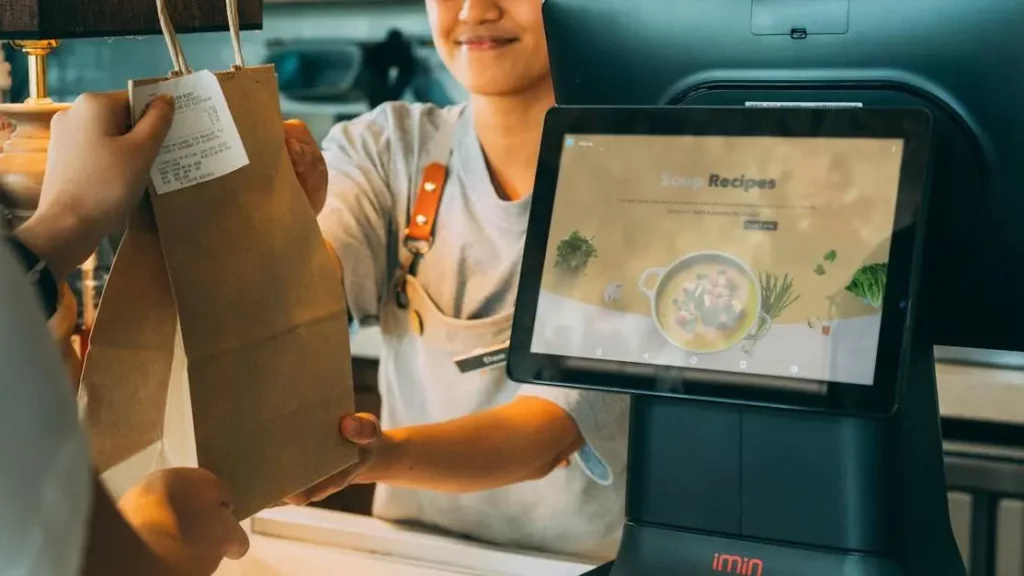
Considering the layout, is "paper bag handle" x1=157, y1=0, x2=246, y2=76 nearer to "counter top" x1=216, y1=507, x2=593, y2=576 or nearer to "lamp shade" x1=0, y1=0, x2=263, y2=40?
"lamp shade" x1=0, y1=0, x2=263, y2=40

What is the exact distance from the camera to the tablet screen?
607 mm

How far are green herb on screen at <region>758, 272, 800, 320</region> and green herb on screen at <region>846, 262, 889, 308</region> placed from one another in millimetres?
35

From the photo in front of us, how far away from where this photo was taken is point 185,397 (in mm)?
667

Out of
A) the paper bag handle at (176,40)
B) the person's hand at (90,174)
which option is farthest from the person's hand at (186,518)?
the paper bag handle at (176,40)

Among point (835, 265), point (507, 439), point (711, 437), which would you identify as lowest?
point (507, 439)

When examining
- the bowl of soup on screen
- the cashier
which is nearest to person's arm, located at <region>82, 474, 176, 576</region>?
→ the bowl of soup on screen

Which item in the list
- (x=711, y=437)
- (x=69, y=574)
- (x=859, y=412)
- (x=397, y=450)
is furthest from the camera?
(x=397, y=450)

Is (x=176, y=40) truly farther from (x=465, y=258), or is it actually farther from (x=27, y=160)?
(x=465, y=258)

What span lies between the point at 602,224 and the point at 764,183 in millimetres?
107

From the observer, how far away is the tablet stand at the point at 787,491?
2.17ft

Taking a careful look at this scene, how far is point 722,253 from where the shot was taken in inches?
25.0

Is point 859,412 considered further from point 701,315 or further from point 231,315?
point 231,315

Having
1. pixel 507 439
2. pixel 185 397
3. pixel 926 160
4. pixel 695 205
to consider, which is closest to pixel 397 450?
pixel 507 439

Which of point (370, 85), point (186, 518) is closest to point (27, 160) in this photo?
point (186, 518)
